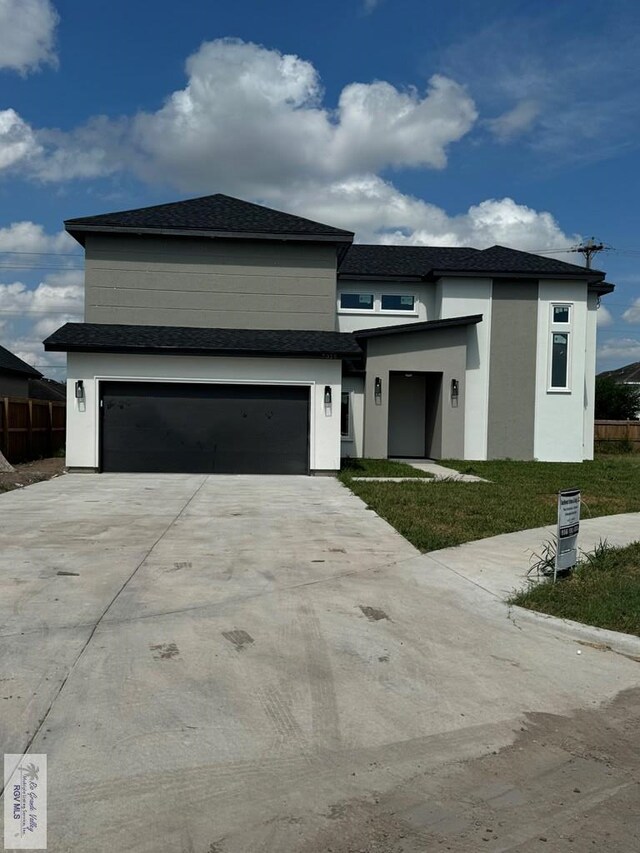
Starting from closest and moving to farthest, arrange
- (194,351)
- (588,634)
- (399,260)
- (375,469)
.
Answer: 1. (588,634)
2. (194,351)
3. (375,469)
4. (399,260)

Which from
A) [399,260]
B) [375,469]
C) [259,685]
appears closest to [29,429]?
[375,469]

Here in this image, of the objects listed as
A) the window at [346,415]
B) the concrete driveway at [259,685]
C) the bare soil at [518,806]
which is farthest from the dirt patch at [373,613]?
Result: the window at [346,415]

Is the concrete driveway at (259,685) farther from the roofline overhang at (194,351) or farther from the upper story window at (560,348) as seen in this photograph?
the upper story window at (560,348)

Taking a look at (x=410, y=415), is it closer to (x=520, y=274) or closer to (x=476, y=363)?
(x=476, y=363)

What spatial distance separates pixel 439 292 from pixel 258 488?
38.7 ft

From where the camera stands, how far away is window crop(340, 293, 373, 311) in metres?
26.2

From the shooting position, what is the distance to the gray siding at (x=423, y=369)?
23672 millimetres

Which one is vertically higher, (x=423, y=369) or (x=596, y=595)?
(x=423, y=369)

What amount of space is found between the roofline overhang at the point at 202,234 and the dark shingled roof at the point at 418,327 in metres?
3.81

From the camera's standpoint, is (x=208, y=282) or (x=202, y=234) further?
(x=208, y=282)

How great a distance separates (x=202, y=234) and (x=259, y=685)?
16.5m

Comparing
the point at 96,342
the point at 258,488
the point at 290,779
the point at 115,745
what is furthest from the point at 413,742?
the point at 96,342

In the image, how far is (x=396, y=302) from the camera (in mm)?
26375

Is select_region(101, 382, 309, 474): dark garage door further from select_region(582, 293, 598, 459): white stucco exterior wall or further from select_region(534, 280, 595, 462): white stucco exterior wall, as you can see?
select_region(582, 293, 598, 459): white stucco exterior wall
